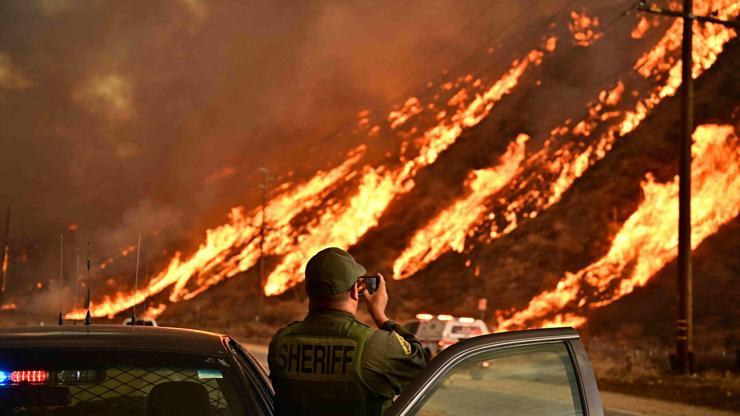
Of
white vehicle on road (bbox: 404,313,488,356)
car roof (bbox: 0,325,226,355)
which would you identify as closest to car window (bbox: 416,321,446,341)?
white vehicle on road (bbox: 404,313,488,356)

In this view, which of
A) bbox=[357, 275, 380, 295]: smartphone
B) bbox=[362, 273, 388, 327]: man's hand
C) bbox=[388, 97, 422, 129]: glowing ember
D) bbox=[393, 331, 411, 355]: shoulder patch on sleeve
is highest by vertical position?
bbox=[388, 97, 422, 129]: glowing ember

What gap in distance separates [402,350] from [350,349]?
0.62 ft

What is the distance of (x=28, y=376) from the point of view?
3.99 meters

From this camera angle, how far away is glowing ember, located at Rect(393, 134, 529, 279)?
66.9 m

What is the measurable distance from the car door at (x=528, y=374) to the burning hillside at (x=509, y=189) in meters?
41.5

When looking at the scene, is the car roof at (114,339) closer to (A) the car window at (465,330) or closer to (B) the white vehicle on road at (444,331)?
(B) the white vehicle on road at (444,331)

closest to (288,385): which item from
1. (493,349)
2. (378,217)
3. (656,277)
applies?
(493,349)

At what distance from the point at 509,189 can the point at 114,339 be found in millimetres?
63734

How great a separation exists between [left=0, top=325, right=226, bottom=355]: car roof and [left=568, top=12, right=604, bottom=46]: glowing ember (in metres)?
95.4

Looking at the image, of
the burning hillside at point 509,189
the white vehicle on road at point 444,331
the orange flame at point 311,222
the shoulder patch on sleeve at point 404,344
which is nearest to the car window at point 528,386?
the shoulder patch on sleeve at point 404,344

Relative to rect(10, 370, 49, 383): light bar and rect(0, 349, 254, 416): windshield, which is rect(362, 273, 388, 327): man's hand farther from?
rect(10, 370, 49, 383): light bar

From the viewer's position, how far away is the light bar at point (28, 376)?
3961mm

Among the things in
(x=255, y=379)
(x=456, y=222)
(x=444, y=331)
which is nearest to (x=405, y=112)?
(x=456, y=222)

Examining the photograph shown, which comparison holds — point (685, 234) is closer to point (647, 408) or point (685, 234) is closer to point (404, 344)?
point (647, 408)
